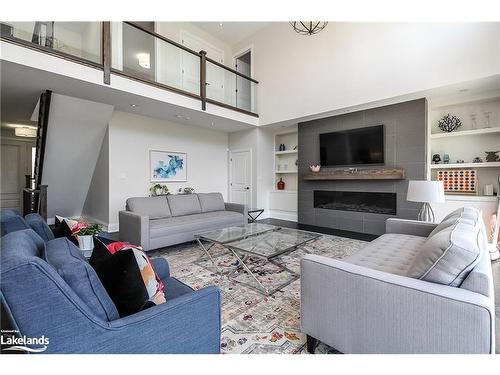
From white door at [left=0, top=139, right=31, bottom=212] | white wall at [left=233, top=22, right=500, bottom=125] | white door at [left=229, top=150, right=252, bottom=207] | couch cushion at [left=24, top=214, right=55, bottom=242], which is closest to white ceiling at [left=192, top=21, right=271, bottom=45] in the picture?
white wall at [left=233, top=22, right=500, bottom=125]

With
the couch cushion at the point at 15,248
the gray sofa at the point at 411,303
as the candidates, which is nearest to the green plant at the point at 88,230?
the couch cushion at the point at 15,248

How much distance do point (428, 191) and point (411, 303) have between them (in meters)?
2.16

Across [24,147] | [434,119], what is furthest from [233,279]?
[24,147]

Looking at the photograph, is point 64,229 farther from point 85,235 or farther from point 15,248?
point 15,248

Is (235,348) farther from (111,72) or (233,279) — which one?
(111,72)

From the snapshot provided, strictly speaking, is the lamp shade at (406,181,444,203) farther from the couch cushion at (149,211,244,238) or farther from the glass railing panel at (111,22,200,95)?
the glass railing panel at (111,22,200,95)

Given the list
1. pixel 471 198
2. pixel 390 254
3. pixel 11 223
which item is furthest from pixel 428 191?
pixel 11 223

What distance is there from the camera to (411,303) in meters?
1.12

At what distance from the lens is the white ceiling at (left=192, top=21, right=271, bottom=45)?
20.8 ft

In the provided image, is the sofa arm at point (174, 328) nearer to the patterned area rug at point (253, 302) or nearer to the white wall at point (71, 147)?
the patterned area rug at point (253, 302)

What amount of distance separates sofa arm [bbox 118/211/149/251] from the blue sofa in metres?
2.30

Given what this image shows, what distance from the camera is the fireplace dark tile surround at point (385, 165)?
4.34m
